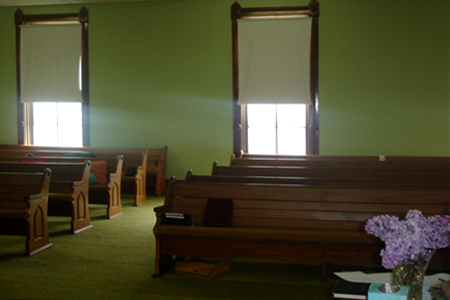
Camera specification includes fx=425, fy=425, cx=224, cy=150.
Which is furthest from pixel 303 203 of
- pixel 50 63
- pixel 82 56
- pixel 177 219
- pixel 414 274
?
pixel 50 63

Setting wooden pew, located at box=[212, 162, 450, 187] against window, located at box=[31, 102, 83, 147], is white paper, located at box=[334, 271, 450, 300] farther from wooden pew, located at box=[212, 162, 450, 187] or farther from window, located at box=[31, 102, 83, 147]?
window, located at box=[31, 102, 83, 147]

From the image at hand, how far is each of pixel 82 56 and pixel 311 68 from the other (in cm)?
434

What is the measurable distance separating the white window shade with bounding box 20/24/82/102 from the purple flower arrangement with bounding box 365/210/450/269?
7.56 metres

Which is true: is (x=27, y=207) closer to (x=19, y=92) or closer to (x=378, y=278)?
(x=378, y=278)

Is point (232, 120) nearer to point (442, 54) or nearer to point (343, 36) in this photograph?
point (343, 36)

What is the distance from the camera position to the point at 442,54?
Answer: 7312mm

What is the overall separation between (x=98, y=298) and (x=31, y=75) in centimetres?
667

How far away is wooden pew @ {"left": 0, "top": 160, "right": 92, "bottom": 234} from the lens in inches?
189

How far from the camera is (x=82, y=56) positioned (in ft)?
26.9

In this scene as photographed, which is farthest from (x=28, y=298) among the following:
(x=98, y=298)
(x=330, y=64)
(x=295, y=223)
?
(x=330, y=64)

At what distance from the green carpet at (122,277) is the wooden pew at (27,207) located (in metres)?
0.17

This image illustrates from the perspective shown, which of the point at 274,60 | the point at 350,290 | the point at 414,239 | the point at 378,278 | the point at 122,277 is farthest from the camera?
the point at 274,60

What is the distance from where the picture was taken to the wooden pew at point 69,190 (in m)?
4.80

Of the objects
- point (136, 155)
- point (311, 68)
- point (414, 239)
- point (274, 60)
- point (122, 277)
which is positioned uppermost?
point (274, 60)
